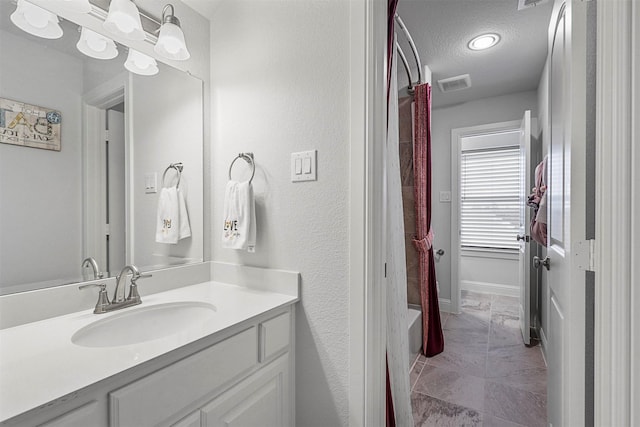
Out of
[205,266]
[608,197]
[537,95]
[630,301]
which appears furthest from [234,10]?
[537,95]

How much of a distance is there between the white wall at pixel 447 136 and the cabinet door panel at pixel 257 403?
2.62m

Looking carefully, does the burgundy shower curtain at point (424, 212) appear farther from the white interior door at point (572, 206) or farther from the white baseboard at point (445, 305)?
the white interior door at point (572, 206)

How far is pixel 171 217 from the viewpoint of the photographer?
4.67ft

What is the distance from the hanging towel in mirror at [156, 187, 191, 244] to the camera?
1389mm

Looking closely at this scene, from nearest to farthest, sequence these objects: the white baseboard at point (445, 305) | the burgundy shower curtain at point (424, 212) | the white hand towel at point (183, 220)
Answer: the white hand towel at point (183, 220)
the burgundy shower curtain at point (424, 212)
the white baseboard at point (445, 305)

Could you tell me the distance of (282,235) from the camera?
51.0 inches

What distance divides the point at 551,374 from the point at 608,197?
97 centimetres

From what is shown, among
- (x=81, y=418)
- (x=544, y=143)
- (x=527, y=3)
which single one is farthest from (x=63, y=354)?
(x=544, y=143)

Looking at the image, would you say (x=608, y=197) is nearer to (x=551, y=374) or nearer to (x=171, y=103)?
(x=551, y=374)

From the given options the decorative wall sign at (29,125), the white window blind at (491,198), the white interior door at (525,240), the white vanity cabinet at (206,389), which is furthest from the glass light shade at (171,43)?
the white window blind at (491,198)

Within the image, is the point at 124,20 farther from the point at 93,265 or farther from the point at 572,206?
the point at 572,206

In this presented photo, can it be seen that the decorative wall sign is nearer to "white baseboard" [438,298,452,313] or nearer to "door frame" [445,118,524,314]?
"door frame" [445,118,524,314]

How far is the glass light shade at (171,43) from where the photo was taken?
127 cm

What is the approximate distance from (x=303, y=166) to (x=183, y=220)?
69cm
